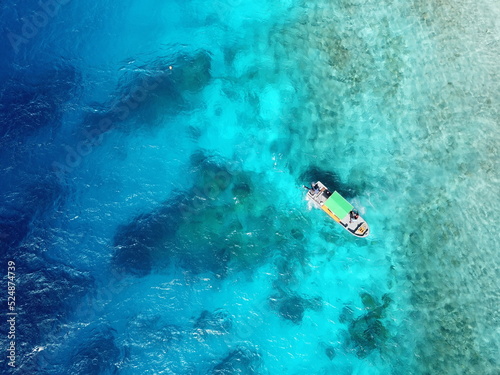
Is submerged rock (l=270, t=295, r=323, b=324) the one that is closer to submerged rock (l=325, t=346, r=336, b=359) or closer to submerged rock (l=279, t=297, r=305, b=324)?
submerged rock (l=279, t=297, r=305, b=324)

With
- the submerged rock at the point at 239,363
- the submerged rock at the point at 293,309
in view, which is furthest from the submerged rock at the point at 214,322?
the submerged rock at the point at 293,309

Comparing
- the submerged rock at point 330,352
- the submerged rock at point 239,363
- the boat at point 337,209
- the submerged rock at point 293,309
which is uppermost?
the boat at point 337,209

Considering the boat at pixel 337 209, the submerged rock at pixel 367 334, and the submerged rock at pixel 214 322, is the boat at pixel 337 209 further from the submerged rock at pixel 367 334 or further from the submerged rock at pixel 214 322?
the submerged rock at pixel 214 322

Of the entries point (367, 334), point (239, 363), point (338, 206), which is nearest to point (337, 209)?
point (338, 206)

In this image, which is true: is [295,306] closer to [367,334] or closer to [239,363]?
[367,334]

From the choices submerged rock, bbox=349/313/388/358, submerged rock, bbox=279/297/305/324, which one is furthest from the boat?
submerged rock, bbox=279/297/305/324

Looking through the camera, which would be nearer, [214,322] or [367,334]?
[367,334]

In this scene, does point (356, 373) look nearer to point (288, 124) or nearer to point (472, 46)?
point (288, 124)
